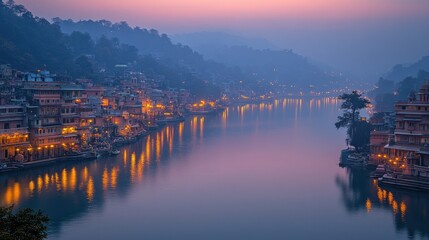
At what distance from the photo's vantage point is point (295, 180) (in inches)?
519

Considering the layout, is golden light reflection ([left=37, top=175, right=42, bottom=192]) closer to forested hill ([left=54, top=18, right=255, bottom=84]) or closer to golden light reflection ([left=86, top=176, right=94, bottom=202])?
golden light reflection ([left=86, top=176, right=94, bottom=202])

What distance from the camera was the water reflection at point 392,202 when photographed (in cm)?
969

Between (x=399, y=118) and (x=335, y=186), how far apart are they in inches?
89.5

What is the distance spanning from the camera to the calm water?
9.36 meters

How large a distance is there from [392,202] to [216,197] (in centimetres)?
325

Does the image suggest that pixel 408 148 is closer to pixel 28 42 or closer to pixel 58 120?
pixel 58 120

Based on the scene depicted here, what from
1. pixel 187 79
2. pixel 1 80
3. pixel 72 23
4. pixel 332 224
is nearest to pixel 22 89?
pixel 1 80

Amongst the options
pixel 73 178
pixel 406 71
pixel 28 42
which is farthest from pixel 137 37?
pixel 73 178

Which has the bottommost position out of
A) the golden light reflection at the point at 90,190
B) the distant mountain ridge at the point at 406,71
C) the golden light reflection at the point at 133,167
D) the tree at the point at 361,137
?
the golden light reflection at the point at 90,190

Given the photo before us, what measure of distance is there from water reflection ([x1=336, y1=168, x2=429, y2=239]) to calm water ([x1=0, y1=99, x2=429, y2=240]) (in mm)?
17

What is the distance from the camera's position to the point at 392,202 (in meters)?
11.0

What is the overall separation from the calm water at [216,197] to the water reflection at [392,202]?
0.02 meters

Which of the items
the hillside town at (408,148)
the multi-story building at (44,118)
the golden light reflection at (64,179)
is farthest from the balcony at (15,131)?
the hillside town at (408,148)

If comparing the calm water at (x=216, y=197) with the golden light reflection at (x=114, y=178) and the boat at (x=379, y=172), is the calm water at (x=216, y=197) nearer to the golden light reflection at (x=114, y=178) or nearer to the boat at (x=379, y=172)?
the golden light reflection at (x=114, y=178)
